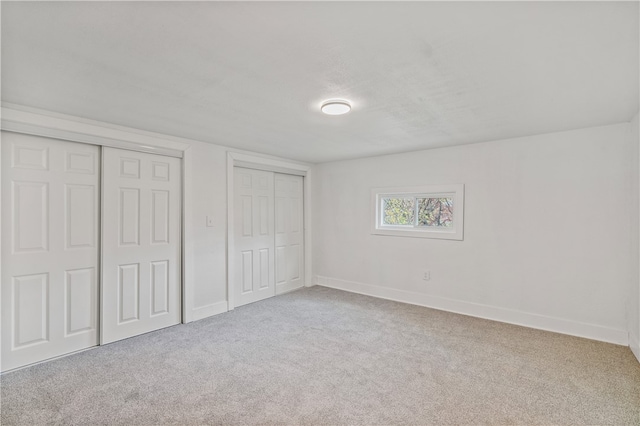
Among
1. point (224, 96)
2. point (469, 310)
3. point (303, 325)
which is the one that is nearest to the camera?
point (224, 96)

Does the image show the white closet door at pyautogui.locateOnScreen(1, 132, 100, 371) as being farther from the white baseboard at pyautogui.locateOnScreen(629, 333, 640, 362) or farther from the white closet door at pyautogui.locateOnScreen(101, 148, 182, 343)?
the white baseboard at pyautogui.locateOnScreen(629, 333, 640, 362)

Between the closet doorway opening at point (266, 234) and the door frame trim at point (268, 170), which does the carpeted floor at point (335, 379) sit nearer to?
the door frame trim at point (268, 170)

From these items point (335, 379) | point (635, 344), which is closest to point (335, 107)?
point (335, 379)

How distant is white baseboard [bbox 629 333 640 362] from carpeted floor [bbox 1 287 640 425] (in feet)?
0.19

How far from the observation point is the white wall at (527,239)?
3.00 metres

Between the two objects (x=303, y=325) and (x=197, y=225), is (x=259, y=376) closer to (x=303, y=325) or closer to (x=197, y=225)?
(x=303, y=325)

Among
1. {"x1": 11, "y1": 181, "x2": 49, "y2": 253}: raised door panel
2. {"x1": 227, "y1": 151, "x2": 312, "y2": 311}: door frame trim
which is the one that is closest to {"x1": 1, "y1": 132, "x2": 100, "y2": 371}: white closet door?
{"x1": 11, "y1": 181, "x2": 49, "y2": 253}: raised door panel

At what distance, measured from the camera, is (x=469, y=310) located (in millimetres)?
→ 3822

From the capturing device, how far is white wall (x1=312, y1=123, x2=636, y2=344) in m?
3.00

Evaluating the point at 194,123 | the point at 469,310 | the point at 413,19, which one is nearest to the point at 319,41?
the point at 413,19

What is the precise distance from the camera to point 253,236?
14.6 feet

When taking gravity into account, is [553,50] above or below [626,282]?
above

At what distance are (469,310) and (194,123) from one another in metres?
3.86

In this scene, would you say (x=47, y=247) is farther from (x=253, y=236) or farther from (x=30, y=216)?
(x=253, y=236)
